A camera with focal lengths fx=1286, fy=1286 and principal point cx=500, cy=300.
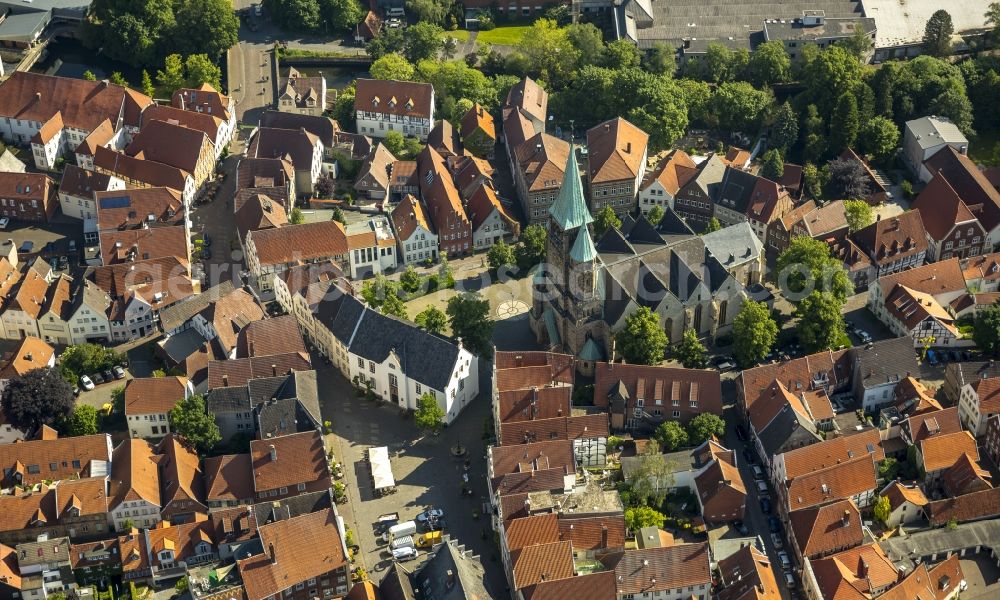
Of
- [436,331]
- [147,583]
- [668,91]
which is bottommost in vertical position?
[147,583]

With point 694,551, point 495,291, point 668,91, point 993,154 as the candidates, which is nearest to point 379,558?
point 694,551

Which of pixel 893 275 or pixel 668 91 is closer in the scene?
pixel 893 275

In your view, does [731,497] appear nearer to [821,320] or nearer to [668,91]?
[821,320]

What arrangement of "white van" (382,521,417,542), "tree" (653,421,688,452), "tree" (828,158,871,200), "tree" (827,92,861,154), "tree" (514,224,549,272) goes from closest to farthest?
"white van" (382,521,417,542)
"tree" (653,421,688,452)
"tree" (514,224,549,272)
"tree" (828,158,871,200)
"tree" (827,92,861,154)

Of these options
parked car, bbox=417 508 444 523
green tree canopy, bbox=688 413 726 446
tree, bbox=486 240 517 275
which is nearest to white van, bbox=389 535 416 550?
parked car, bbox=417 508 444 523

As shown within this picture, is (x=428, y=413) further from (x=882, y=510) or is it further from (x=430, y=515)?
(x=882, y=510)

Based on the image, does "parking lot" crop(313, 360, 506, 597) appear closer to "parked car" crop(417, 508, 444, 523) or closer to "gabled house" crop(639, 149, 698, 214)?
"parked car" crop(417, 508, 444, 523)
